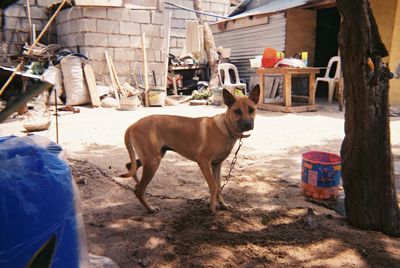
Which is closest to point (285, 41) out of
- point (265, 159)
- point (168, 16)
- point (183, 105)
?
point (183, 105)

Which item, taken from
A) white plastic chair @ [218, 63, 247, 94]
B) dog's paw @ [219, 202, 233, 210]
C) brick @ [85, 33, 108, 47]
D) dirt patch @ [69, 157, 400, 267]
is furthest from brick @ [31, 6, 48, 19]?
dog's paw @ [219, 202, 233, 210]

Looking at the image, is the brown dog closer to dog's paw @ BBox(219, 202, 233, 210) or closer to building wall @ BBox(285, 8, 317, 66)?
dog's paw @ BBox(219, 202, 233, 210)

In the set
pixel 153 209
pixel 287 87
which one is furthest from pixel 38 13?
pixel 153 209

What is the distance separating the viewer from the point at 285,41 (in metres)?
11.3

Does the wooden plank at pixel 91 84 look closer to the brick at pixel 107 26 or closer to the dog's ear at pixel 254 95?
the brick at pixel 107 26

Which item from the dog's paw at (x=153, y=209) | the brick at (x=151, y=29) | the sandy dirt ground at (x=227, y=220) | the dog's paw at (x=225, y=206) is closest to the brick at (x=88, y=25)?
the brick at (x=151, y=29)

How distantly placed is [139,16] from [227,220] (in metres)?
9.28

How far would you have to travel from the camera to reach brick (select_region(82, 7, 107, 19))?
32.2ft

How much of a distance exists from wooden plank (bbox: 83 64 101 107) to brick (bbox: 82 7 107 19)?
154 cm

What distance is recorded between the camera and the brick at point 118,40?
10348mm

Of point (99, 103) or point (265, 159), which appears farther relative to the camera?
point (99, 103)

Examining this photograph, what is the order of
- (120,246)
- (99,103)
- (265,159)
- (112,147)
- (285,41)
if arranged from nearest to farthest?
1. (120,246)
2. (265,159)
3. (112,147)
4. (99,103)
5. (285,41)

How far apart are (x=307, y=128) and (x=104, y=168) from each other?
4.22 m

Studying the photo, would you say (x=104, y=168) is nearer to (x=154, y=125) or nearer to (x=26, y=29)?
(x=154, y=125)
